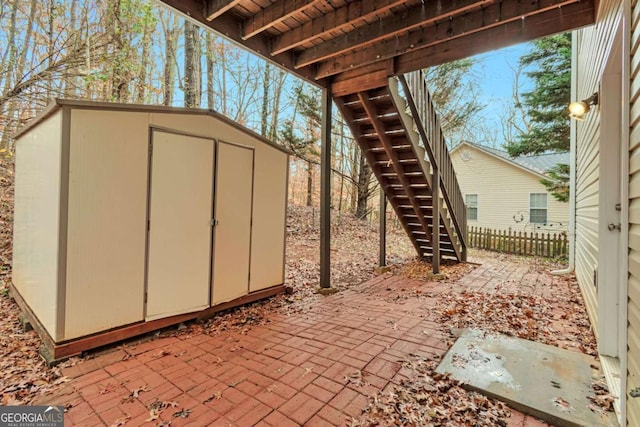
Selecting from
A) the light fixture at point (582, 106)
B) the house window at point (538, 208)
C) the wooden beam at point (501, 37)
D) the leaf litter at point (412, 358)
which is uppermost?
the wooden beam at point (501, 37)

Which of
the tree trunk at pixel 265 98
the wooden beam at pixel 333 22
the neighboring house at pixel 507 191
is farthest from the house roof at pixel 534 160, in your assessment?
the wooden beam at pixel 333 22

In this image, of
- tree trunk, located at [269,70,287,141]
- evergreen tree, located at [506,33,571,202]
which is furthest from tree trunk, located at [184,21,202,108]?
evergreen tree, located at [506,33,571,202]

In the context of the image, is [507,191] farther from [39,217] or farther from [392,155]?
[39,217]

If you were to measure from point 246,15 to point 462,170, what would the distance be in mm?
12880

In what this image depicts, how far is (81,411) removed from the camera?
1.88 m

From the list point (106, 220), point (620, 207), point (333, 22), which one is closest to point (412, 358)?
point (620, 207)

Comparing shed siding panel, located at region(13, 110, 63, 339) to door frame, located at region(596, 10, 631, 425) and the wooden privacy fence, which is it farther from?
the wooden privacy fence

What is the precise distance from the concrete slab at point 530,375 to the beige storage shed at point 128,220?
2615 mm

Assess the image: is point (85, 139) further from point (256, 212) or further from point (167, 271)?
point (256, 212)

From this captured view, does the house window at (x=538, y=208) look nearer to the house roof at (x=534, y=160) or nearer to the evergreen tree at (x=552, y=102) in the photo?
the house roof at (x=534, y=160)

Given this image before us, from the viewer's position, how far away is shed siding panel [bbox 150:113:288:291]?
3934mm

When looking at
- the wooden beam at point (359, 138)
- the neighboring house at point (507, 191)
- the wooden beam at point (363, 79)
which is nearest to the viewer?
the wooden beam at point (363, 79)

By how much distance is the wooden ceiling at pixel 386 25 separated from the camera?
9.12 feet

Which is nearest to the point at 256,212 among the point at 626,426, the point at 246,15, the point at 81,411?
the point at 246,15
